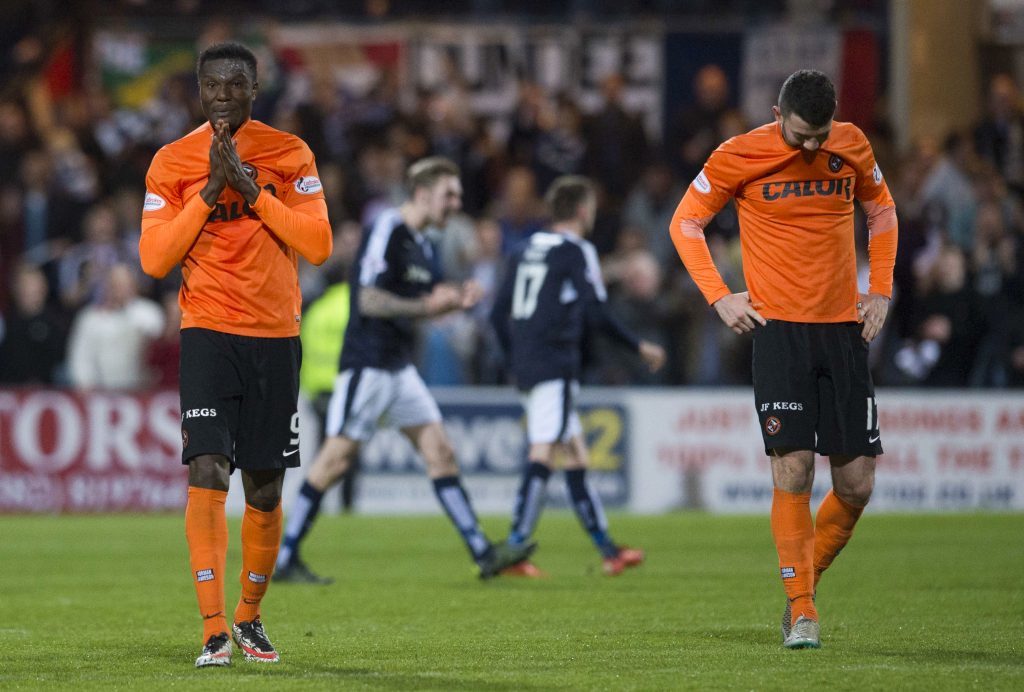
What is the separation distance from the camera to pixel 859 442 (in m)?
7.29

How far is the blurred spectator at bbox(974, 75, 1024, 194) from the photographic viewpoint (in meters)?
19.3

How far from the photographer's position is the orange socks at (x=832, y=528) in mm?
7559

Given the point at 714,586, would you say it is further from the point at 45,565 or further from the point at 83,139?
the point at 83,139

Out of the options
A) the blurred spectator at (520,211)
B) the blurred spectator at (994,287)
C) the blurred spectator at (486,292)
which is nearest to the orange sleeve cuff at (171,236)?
the blurred spectator at (486,292)

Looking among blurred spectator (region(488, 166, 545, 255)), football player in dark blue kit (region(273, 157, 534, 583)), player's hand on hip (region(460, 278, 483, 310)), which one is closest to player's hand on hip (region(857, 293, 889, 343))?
player's hand on hip (region(460, 278, 483, 310))

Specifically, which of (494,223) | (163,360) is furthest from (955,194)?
(163,360)

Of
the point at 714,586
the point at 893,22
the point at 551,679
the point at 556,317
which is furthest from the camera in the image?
the point at 893,22

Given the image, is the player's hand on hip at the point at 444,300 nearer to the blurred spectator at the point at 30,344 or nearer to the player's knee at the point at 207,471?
the player's knee at the point at 207,471

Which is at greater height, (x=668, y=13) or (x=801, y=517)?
(x=668, y=13)

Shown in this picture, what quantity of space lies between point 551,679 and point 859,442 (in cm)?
185

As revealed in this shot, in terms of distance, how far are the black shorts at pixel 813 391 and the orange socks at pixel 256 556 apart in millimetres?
2136

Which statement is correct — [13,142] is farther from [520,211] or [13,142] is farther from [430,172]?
[430,172]

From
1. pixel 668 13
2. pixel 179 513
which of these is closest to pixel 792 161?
pixel 179 513

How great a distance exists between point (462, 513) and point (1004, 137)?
11117 millimetres
